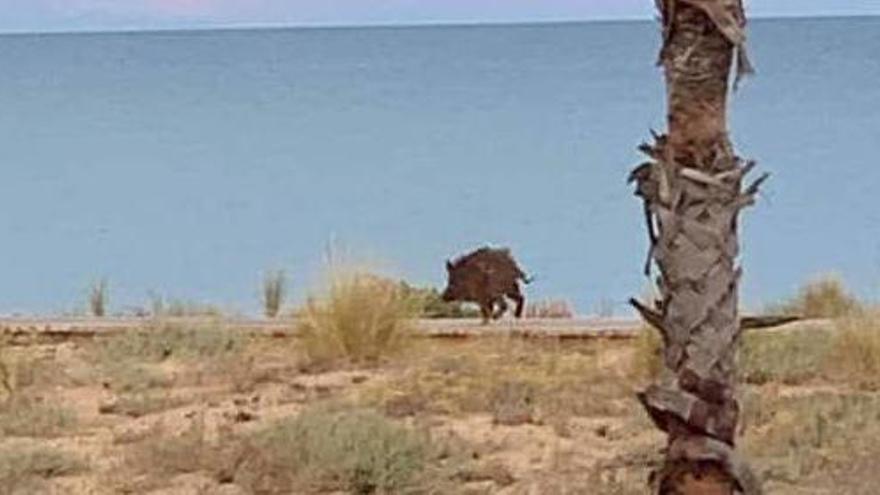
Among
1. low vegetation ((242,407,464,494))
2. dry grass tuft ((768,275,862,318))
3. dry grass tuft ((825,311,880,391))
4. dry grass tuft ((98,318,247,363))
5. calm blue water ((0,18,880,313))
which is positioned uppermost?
calm blue water ((0,18,880,313))

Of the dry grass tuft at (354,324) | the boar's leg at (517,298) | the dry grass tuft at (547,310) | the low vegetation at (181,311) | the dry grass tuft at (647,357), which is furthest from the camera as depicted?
the dry grass tuft at (547,310)

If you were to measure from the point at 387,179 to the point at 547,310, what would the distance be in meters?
20.2

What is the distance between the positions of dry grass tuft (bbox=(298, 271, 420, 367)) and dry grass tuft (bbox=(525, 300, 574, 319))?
208 centimetres

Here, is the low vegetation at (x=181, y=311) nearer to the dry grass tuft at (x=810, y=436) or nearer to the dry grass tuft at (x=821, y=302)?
the dry grass tuft at (x=821, y=302)

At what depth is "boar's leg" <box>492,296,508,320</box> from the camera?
499 inches

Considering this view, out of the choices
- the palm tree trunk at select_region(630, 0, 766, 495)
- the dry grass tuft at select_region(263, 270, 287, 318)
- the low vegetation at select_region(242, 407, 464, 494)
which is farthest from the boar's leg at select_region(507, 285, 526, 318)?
the palm tree trunk at select_region(630, 0, 766, 495)

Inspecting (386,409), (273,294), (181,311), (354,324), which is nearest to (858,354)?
(386,409)

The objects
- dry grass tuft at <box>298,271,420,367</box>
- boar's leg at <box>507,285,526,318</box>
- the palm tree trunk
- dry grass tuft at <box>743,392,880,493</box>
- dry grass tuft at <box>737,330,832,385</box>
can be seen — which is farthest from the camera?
boar's leg at <box>507,285,526,318</box>

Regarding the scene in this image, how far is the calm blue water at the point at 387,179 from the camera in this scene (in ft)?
71.4

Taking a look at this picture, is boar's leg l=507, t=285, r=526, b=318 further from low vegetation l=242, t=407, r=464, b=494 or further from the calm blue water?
low vegetation l=242, t=407, r=464, b=494

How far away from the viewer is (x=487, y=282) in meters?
12.7

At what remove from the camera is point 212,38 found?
139625 mm

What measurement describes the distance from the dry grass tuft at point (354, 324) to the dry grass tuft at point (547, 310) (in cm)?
208

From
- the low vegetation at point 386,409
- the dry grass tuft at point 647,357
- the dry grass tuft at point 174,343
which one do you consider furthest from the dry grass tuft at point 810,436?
the dry grass tuft at point 174,343
